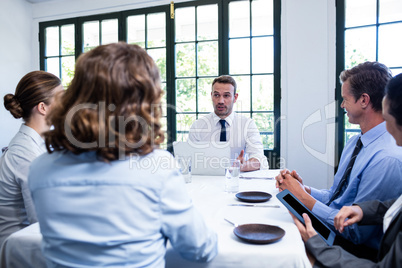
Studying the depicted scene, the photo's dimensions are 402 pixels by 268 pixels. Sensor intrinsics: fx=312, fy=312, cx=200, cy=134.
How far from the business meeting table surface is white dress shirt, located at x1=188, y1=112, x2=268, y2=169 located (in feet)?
4.34

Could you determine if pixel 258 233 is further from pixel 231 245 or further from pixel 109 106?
pixel 109 106

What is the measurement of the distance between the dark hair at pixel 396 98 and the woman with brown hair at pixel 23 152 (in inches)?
57.6

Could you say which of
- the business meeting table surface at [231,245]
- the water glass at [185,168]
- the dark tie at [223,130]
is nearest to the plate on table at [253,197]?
the business meeting table surface at [231,245]

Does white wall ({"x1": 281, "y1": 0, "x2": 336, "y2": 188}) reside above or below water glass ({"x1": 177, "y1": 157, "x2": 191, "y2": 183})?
above

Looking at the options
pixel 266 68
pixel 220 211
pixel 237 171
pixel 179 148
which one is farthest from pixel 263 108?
pixel 220 211

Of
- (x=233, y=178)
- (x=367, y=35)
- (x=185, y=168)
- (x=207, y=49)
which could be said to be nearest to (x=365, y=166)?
(x=233, y=178)

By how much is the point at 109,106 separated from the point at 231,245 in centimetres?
65

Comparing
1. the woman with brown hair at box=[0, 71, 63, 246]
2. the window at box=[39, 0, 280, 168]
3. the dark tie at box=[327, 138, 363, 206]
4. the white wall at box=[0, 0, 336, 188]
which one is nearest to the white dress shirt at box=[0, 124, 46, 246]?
the woman with brown hair at box=[0, 71, 63, 246]

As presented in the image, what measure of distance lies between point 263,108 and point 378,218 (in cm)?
256

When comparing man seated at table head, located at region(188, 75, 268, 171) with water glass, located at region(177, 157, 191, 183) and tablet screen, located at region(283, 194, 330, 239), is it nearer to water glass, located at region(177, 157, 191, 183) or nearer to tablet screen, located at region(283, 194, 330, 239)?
water glass, located at region(177, 157, 191, 183)

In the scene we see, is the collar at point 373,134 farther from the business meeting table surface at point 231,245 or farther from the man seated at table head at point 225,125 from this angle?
the man seated at table head at point 225,125

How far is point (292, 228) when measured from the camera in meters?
1.26

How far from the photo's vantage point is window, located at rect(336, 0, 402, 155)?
3.18 meters

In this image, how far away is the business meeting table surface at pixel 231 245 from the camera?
3.43 feet
